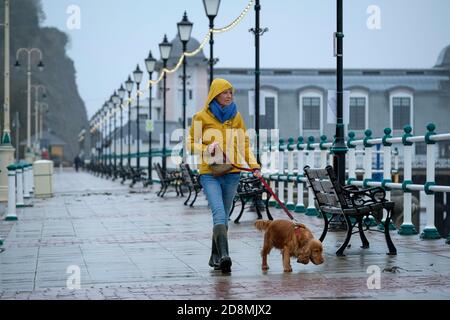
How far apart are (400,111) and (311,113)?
352 inches

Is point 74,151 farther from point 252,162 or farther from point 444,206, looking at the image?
point 252,162

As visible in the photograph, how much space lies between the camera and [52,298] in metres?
7.64

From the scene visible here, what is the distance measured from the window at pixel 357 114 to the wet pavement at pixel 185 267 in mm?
73273

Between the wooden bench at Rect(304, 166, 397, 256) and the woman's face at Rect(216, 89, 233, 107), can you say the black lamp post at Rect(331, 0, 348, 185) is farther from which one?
the woman's face at Rect(216, 89, 233, 107)

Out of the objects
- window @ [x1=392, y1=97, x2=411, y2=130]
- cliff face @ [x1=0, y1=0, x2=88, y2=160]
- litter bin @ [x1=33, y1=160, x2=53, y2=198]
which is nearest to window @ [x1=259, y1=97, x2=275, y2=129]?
window @ [x1=392, y1=97, x2=411, y2=130]

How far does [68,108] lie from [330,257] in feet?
600

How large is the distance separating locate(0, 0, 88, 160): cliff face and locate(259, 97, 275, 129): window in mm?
59249

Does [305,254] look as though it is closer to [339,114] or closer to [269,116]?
[339,114]

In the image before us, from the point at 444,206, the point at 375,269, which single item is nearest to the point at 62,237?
the point at 375,269

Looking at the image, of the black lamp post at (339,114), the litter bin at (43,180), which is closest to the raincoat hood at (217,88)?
the black lamp post at (339,114)

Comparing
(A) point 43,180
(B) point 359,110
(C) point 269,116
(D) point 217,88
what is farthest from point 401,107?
(D) point 217,88

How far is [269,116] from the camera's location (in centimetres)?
8919

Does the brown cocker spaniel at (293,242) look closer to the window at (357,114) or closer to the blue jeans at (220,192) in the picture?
the blue jeans at (220,192)

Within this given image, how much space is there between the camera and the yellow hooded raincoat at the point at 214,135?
943 cm
